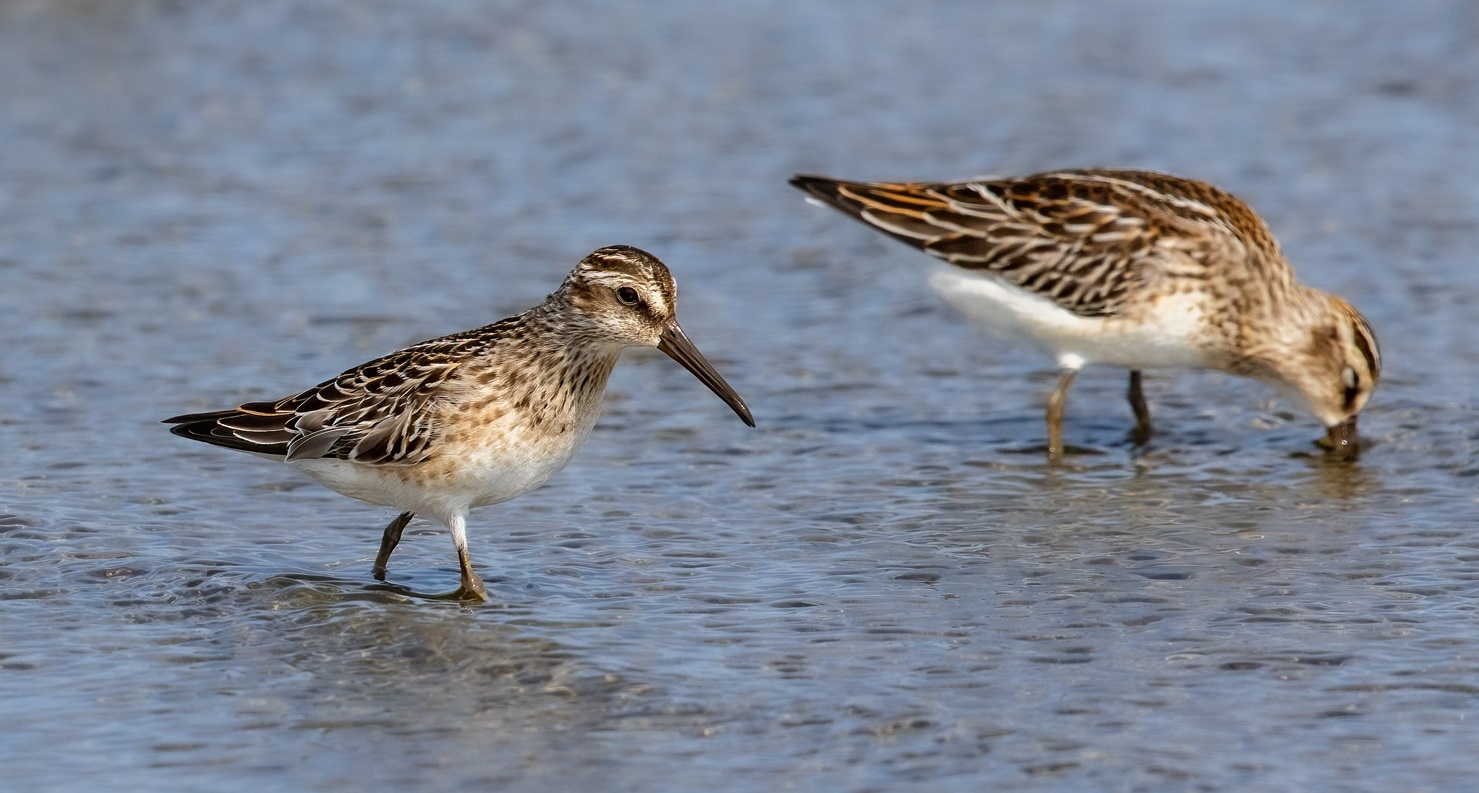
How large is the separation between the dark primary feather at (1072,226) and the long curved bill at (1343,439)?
1196mm

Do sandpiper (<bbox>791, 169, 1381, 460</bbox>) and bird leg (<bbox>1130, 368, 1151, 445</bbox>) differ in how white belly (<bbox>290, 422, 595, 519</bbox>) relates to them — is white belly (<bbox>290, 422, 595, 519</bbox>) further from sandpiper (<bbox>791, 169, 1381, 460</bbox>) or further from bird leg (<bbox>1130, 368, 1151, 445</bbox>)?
bird leg (<bbox>1130, 368, 1151, 445</bbox>)

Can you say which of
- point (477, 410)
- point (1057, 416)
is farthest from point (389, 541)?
point (1057, 416)

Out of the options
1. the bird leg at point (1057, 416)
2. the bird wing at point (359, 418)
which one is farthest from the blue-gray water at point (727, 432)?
the bird wing at point (359, 418)

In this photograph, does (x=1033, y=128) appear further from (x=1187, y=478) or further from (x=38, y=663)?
(x=38, y=663)

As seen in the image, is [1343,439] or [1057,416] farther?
[1057,416]

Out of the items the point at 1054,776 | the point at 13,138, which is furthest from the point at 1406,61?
the point at 1054,776

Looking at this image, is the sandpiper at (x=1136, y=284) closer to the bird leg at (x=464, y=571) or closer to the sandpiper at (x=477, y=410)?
the sandpiper at (x=477, y=410)

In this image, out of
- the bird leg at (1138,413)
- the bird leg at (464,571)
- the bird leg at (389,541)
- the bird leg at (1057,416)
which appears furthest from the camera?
the bird leg at (1138,413)

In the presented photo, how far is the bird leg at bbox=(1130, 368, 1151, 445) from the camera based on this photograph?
488 inches

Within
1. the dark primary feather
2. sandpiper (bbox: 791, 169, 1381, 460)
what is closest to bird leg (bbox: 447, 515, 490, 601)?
sandpiper (bbox: 791, 169, 1381, 460)

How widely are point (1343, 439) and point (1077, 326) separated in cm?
165

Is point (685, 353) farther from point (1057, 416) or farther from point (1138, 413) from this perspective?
point (1138, 413)

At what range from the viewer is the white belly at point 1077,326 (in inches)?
482

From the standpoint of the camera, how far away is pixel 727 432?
12055 mm
